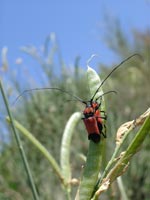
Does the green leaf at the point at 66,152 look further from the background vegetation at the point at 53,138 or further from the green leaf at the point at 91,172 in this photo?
the background vegetation at the point at 53,138

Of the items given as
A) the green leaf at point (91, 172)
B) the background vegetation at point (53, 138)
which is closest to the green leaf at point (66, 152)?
the green leaf at point (91, 172)

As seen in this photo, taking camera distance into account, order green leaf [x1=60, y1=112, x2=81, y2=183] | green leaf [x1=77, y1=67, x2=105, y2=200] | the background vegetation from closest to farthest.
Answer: green leaf [x1=77, y1=67, x2=105, y2=200] < green leaf [x1=60, y1=112, x2=81, y2=183] < the background vegetation

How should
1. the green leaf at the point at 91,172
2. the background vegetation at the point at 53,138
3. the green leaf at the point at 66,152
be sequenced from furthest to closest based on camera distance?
1. the background vegetation at the point at 53,138
2. the green leaf at the point at 66,152
3. the green leaf at the point at 91,172

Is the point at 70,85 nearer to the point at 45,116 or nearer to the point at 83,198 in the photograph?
the point at 45,116

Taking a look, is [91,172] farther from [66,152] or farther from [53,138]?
[53,138]

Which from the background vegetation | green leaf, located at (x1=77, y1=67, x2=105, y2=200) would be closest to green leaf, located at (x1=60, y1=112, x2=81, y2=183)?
green leaf, located at (x1=77, y1=67, x2=105, y2=200)

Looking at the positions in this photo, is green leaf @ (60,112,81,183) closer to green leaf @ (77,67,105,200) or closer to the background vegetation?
green leaf @ (77,67,105,200)

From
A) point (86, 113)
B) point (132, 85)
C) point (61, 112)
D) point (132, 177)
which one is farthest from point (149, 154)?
point (86, 113)

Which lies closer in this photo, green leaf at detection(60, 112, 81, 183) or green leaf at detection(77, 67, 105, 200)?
green leaf at detection(77, 67, 105, 200)

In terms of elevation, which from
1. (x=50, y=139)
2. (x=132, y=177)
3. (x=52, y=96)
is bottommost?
(x=132, y=177)

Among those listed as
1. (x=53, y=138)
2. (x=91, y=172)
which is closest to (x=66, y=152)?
(x=91, y=172)

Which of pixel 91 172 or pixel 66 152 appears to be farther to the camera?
pixel 66 152
